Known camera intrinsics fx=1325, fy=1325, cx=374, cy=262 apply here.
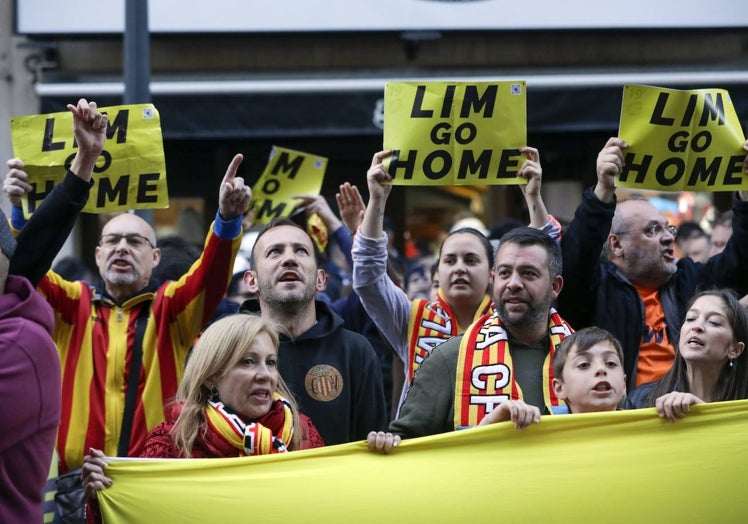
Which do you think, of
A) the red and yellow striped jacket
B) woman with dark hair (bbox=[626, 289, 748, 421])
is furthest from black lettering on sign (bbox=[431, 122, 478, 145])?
woman with dark hair (bbox=[626, 289, 748, 421])

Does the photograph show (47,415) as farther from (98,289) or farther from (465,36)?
(465,36)

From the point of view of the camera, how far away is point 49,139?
17.8ft

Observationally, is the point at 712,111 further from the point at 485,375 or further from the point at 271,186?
the point at 271,186

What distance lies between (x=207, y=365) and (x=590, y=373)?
122cm

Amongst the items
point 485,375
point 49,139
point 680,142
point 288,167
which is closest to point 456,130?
point 680,142

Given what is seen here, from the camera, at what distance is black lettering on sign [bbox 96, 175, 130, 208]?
5.46 meters

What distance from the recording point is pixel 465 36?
35.7ft

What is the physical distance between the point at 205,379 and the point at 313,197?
3.07 metres

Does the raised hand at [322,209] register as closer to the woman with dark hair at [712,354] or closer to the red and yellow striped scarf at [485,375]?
the red and yellow striped scarf at [485,375]

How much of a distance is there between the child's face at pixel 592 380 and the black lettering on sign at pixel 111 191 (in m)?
2.13

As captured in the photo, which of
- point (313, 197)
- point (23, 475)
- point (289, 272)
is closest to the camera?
point (23, 475)

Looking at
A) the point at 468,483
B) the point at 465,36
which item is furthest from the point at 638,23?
the point at 468,483

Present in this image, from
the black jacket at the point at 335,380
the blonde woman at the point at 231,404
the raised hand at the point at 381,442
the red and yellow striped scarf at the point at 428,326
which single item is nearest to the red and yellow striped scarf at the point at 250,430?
the blonde woman at the point at 231,404

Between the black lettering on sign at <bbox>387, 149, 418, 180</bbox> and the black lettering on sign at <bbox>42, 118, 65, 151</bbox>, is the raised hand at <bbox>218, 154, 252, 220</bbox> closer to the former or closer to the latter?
the black lettering on sign at <bbox>387, 149, 418, 180</bbox>
